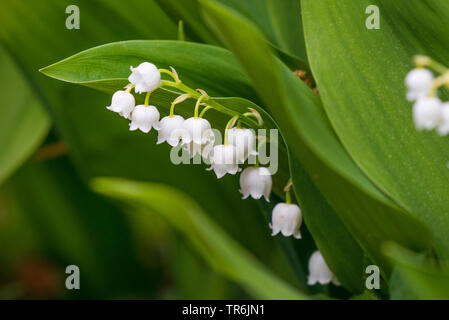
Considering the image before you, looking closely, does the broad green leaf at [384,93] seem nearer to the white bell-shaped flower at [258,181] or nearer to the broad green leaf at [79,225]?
the white bell-shaped flower at [258,181]

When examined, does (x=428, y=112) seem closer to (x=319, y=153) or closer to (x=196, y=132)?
(x=319, y=153)

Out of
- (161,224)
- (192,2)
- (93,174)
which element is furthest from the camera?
(161,224)

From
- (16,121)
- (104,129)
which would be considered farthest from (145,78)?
(16,121)

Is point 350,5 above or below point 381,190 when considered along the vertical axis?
above

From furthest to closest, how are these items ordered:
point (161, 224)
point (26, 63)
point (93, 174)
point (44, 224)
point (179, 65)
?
point (161, 224)
point (44, 224)
point (93, 174)
point (26, 63)
point (179, 65)

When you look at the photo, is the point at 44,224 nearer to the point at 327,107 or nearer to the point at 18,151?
the point at 18,151

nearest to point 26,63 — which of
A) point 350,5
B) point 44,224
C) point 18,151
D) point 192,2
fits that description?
point 18,151

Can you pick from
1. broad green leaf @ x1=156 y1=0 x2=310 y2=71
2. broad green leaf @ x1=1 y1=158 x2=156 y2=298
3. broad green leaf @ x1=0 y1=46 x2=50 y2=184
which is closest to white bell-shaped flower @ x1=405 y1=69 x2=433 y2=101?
broad green leaf @ x1=156 y1=0 x2=310 y2=71
